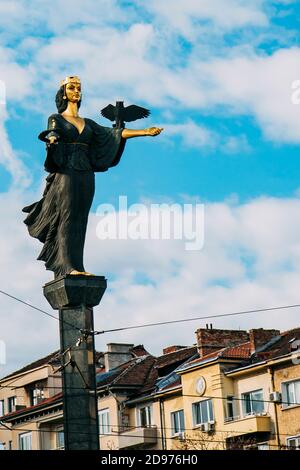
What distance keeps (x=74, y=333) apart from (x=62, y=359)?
69 centimetres

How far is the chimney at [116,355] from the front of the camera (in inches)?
2926

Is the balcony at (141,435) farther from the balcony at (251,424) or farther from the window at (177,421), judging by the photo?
the balcony at (251,424)

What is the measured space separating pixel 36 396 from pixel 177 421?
11984 mm

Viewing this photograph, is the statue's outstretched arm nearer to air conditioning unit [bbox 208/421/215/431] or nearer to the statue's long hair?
the statue's long hair

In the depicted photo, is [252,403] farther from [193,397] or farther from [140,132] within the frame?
[140,132]

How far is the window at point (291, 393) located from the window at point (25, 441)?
19.4 m

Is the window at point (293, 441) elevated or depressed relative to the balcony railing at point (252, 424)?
depressed

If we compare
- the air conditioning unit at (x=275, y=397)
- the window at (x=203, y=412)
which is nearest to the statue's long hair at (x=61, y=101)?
the air conditioning unit at (x=275, y=397)

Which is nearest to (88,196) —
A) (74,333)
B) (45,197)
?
(45,197)

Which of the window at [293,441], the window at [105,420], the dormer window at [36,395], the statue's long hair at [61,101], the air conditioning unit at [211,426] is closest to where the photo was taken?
the statue's long hair at [61,101]

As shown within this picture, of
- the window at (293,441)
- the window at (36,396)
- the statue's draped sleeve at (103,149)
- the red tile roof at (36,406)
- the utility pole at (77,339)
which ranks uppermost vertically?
the window at (36,396)

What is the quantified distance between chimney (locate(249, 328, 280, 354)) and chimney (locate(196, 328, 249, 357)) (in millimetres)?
2711

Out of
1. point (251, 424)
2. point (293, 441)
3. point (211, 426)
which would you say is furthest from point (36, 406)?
point (293, 441)
